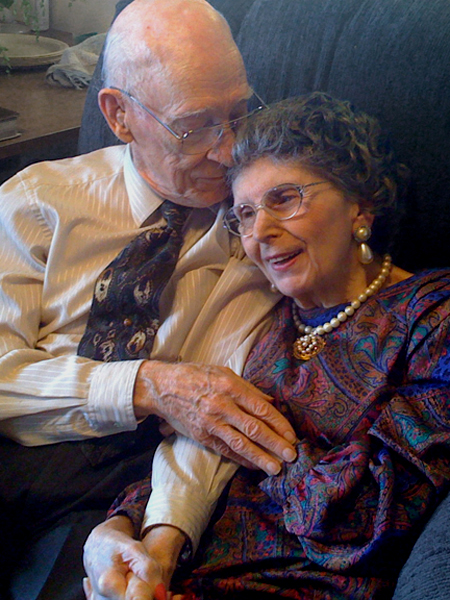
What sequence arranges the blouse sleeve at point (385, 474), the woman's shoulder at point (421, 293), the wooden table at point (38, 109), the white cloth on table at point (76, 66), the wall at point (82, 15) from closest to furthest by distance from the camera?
the blouse sleeve at point (385, 474)
the woman's shoulder at point (421, 293)
the wooden table at point (38, 109)
the white cloth on table at point (76, 66)
the wall at point (82, 15)

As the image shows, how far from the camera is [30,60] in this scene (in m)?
2.41

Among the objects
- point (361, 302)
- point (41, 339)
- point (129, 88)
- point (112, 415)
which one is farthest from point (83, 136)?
point (361, 302)

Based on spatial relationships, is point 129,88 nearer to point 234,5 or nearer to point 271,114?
point 271,114

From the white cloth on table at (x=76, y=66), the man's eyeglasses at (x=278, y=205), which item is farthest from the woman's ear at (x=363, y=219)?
the white cloth on table at (x=76, y=66)

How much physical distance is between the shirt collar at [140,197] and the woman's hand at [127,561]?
67 cm

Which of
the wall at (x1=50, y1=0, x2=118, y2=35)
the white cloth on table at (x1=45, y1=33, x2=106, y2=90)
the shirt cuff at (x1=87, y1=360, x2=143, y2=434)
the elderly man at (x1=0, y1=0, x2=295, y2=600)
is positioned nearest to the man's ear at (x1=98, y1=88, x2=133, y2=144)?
the elderly man at (x1=0, y1=0, x2=295, y2=600)

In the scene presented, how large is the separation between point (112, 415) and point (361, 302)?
0.57 meters

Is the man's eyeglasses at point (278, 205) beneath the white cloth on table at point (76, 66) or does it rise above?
above

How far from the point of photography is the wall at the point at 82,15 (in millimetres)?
2799

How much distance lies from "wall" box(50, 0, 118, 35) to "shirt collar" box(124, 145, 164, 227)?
70.8 inches

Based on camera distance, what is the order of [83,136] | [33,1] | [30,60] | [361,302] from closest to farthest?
1. [361,302]
2. [83,136]
3. [30,60]
4. [33,1]

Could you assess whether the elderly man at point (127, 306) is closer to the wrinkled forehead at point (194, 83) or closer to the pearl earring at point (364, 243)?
the wrinkled forehead at point (194, 83)

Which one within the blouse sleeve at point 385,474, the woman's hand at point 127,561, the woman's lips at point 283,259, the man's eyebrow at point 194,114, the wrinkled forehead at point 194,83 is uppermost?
the wrinkled forehead at point 194,83

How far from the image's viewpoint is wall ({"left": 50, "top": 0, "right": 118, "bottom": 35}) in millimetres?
2799
